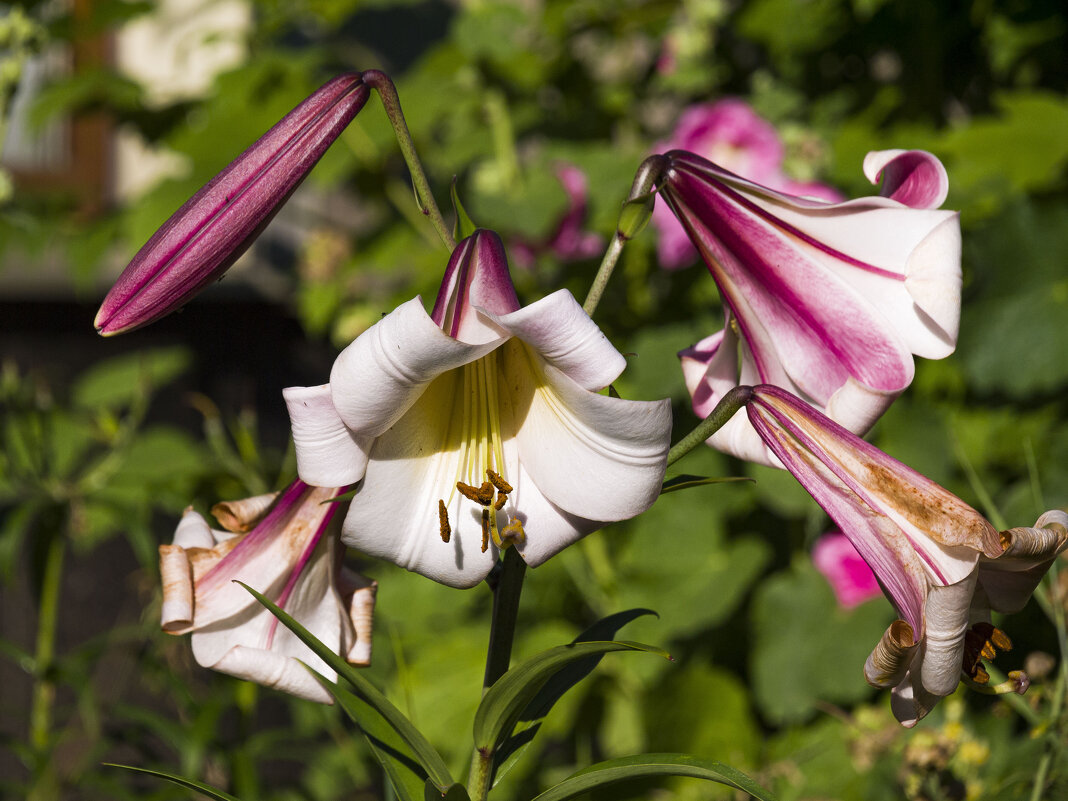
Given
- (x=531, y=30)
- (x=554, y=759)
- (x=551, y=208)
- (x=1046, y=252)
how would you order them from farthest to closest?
(x=531, y=30), (x=554, y=759), (x=551, y=208), (x=1046, y=252)

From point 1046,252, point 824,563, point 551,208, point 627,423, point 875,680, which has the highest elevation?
point 627,423

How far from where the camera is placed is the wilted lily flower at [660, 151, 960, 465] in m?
0.56

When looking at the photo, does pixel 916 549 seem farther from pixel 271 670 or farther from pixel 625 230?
pixel 271 670

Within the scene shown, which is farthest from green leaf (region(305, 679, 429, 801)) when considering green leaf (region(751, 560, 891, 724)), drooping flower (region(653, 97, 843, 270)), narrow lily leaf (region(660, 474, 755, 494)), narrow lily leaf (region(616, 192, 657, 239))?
drooping flower (region(653, 97, 843, 270))

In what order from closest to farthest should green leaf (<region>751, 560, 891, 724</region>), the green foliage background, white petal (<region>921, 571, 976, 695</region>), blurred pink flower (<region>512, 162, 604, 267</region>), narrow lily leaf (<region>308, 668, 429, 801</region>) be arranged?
white petal (<region>921, 571, 976, 695</region>) < narrow lily leaf (<region>308, 668, 429, 801</region>) < the green foliage background < green leaf (<region>751, 560, 891, 724</region>) < blurred pink flower (<region>512, 162, 604, 267</region>)

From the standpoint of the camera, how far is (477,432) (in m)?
0.64

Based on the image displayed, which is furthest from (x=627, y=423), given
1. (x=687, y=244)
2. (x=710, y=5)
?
(x=710, y=5)

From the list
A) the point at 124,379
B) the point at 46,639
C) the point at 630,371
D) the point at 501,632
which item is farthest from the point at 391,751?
the point at 124,379

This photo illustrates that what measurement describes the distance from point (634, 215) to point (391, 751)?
1.21 ft

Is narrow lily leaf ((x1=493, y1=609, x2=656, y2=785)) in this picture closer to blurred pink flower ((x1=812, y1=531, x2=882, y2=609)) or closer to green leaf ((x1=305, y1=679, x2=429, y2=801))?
green leaf ((x1=305, y1=679, x2=429, y2=801))

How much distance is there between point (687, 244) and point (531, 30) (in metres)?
0.71

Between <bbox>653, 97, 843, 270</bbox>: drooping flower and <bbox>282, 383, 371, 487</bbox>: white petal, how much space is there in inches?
41.3

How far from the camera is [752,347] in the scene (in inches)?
24.9

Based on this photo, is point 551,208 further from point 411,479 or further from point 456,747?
Result: point 411,479
